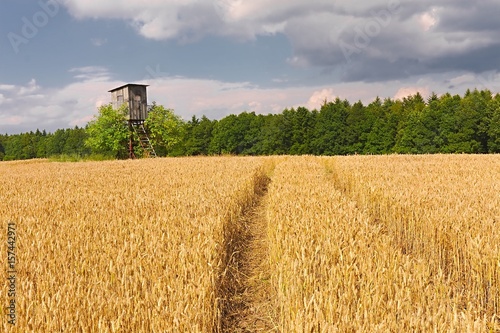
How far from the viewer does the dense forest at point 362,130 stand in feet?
173

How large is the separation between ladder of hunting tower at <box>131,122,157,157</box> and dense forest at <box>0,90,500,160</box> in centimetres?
596

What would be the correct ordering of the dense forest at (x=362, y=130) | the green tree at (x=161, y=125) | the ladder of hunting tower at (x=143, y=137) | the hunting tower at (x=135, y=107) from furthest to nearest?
1. the dense forest at (x=362, y=130)
2. the green tree at (x=161, y=125)
3. the ladder of hunting tower at (x=143, y=137)
4. the hunting tower at (x=135, y=107)

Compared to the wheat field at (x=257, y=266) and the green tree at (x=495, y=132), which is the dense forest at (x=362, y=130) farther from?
the wheat field at (x=257, y=266)

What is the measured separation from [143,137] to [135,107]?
413cm

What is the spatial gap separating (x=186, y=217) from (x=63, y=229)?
1.90 metres

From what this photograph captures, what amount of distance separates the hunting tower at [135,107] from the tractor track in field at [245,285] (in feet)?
126

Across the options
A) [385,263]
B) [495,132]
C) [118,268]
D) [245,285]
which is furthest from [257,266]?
[495,132]

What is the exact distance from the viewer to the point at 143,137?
48094 mm

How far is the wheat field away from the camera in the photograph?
127 inches

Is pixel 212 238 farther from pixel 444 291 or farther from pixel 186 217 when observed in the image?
pixel 444 291

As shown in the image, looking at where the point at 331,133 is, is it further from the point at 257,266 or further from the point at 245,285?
the point at 245,285

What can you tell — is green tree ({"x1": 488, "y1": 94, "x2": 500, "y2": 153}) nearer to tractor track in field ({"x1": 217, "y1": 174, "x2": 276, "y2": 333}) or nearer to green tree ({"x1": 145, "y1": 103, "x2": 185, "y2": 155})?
green tree ({"x1": 145, "y1": 103, "x2": 185, "y2": 155})

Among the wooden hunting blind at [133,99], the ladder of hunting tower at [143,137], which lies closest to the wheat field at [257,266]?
the wooden hunting blind at [133,99]

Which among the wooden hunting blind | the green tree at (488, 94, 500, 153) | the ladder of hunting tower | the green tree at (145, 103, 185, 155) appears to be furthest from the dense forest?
the wooden hunting blind
